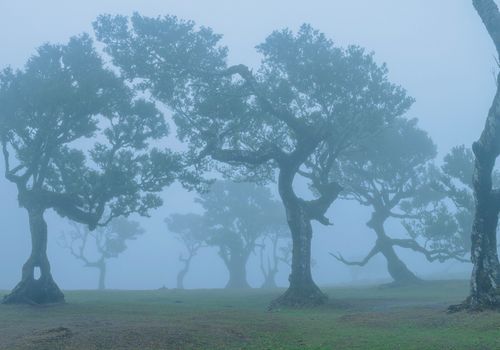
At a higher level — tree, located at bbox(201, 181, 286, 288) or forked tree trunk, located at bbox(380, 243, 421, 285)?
tree, located at bbox(201, 181, 286, 288)

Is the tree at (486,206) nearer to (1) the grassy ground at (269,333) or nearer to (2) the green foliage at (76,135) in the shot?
(1) the grassy ground at (269,333)

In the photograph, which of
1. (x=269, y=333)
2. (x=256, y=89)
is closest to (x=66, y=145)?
(x=256, y=89)

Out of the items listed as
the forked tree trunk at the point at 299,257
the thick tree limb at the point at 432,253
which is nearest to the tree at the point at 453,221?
the thick tree limb at the point at 432,253

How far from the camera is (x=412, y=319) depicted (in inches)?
845

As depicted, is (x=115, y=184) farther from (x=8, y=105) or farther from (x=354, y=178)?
(x=354, y=178)

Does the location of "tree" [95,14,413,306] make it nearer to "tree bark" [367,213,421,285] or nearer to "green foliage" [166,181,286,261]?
"tree bark" [367,213,421,285]

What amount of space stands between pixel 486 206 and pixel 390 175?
3511 cm

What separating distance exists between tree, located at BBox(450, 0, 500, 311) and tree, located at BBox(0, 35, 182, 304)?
72.7ft

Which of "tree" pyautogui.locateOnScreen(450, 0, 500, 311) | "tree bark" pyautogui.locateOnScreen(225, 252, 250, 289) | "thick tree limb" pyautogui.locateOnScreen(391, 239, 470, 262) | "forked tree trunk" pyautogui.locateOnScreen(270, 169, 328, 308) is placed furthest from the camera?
"tree bark" pyautogui.locateOnScreen(225, 252, 250, 289)

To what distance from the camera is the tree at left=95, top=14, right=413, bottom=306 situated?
121ft

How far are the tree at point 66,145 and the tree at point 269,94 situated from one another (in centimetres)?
240

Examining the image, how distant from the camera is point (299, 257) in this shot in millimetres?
33906

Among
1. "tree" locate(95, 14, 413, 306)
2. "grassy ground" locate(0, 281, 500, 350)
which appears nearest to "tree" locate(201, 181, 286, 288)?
"tree" locate(95, 14, 413, 306)

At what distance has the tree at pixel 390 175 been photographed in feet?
184
